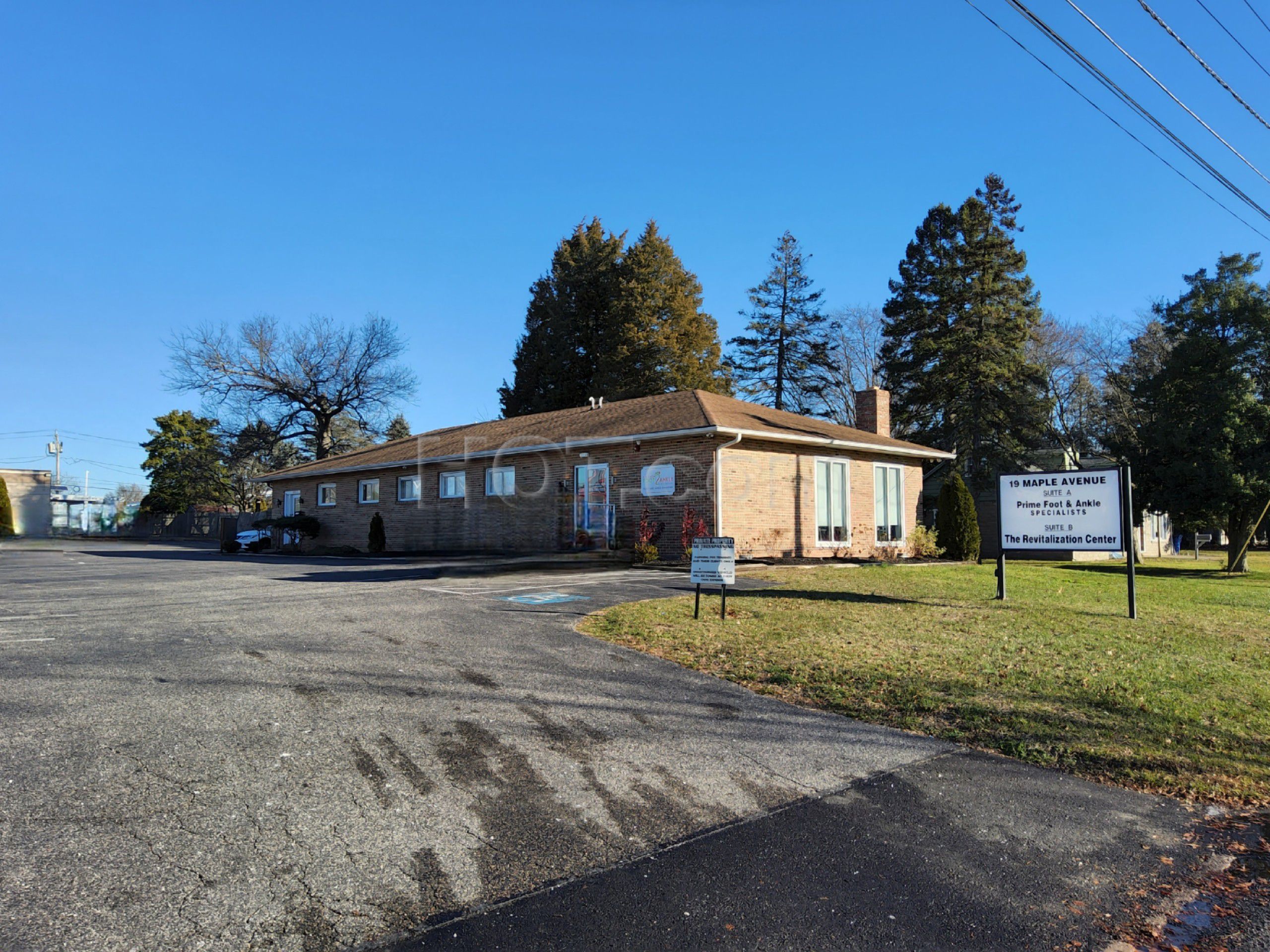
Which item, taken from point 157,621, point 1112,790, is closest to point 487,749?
point 1112,790

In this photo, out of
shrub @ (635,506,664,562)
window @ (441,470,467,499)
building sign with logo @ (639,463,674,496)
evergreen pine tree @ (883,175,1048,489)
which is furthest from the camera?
evergreen pine tree @ (883,175,1048,489)

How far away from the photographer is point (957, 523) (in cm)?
2116

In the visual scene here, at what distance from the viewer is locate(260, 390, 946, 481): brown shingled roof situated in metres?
18.4

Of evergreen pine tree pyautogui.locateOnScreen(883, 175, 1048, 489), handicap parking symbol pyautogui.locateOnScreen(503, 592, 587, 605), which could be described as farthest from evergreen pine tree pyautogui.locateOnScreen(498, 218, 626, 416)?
handicap parking symbol pyautogui.locateOnScreen(503, 592, 587, 605)

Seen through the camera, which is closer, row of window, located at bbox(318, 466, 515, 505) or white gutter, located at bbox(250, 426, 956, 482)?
white gutter, located at bbox(250, 426, 956, 482)

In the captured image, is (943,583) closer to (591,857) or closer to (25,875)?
(591,857)

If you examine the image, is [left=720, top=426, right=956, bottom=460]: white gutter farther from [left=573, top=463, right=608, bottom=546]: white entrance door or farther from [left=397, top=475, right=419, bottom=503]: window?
[left=397, top=475, right=419, bottom=503]: window

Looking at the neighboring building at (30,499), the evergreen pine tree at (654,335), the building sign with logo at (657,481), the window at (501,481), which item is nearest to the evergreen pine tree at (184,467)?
the neighboring building at (30,499)

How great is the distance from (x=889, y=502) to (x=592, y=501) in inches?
336

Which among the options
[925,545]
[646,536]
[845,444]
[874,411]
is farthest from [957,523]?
[646,536]

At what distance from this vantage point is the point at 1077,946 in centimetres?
304

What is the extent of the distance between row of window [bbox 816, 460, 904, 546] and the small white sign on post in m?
11.0

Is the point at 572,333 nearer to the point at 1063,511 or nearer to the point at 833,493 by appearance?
the point at 833,493

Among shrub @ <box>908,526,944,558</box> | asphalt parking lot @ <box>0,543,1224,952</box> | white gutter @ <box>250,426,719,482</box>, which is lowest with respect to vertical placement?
asphalt parking lot @ <box>0,543,1224,952</box>
